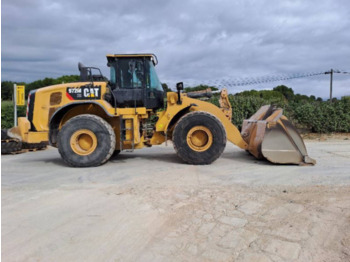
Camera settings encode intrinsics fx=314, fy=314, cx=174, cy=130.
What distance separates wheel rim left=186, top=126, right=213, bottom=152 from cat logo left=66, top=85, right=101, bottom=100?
2.44 m

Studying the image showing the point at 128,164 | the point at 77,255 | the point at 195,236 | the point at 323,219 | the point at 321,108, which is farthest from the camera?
the point at 321,108

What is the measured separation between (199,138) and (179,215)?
3.70 metres

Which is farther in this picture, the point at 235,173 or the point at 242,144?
the point at 242,144

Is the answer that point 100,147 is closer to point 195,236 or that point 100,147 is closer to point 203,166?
point 203,166

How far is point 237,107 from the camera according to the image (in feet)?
52.4

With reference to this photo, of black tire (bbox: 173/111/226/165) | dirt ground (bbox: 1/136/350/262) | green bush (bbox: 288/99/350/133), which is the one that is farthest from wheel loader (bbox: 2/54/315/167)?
green bush (bbox: 288/99/350/133)

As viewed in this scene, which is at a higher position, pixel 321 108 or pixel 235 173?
pixel 321 108

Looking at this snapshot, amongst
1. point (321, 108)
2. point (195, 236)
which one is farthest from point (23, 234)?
point (321, 108)

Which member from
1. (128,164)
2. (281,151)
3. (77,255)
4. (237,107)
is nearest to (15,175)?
(128,164)

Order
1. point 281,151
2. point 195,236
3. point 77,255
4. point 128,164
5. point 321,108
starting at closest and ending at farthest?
1. point 77,255
2. point 195,236
3. point 281,151
4. point 128,164
5. point 321,108

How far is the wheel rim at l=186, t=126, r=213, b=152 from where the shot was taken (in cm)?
737

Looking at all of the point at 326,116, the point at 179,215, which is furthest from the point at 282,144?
the point at 326,116

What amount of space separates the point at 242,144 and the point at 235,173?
5.08 ft

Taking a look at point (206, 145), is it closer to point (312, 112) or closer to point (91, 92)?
point (91, 92)
